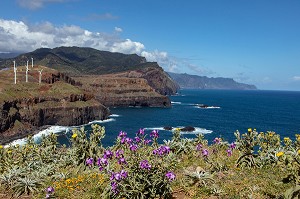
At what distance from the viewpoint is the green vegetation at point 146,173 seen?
33.4 ft

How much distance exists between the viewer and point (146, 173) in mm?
10094

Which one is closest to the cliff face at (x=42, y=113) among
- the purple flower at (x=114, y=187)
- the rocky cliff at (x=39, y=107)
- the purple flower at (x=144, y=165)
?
the rocky cliff at (x=39, y=107)

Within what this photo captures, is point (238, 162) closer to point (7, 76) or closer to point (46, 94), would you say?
point (46, 94)

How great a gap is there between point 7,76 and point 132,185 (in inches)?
6117

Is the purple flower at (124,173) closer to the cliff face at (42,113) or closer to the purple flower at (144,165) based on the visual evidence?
the purple flower at (144,165)

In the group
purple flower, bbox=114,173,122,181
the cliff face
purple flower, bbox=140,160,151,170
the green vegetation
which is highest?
purple flower, bbox=140,160,151,170

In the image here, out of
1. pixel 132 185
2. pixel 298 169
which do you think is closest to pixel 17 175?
pixel 132 185

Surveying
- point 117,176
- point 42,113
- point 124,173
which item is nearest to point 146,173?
point 124,173

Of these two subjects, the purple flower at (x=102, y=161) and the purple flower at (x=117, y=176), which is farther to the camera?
the purple flower at (x=102, y=161)

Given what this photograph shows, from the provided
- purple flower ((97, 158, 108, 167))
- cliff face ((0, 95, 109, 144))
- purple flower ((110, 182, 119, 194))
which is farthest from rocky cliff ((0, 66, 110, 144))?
purple flower ((110, 182, 119, 194))

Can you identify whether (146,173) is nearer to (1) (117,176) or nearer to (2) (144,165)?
(2) (144,165)

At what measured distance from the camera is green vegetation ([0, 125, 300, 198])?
33.4 feet

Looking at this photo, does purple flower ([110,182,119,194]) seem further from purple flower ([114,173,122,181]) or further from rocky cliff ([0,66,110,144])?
rocky cliff ([0,66,110,144])

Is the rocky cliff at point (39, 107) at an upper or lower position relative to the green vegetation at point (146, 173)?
lower
